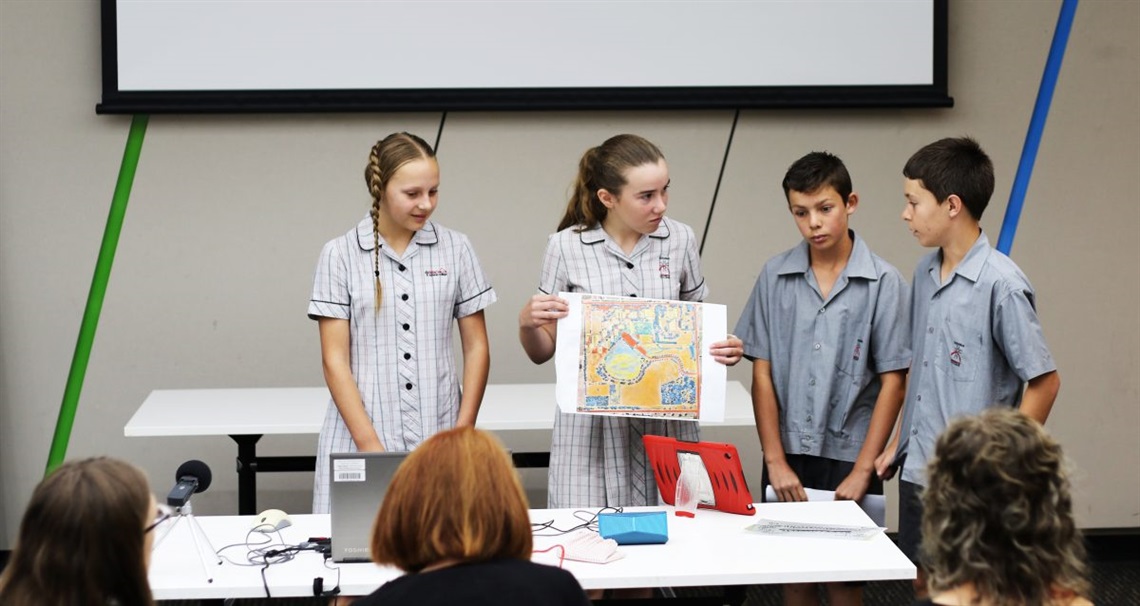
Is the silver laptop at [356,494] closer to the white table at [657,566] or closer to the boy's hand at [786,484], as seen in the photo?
the white table at [657,566]

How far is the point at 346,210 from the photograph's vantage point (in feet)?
15.0

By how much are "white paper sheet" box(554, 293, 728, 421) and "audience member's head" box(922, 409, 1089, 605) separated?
137 centimetres

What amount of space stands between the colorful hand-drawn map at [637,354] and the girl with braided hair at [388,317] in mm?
382

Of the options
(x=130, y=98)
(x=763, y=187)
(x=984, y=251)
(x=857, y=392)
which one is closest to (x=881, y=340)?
(x=857, y=392)

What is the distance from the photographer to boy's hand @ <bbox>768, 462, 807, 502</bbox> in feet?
10.7

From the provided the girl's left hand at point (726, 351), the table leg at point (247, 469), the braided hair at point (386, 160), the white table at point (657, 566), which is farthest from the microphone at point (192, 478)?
the table leg at point (247, 469)

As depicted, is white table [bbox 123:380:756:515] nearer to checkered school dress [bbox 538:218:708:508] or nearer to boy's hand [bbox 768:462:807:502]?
boy's hand [bbox 768:462:807:502]

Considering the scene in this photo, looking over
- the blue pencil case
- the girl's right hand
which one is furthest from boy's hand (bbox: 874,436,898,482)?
the girl's right hand

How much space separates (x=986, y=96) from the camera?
15.4 ft

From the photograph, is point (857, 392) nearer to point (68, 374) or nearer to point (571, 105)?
point (571, 105)

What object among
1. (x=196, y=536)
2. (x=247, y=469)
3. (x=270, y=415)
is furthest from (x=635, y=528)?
(x=247, y=469)

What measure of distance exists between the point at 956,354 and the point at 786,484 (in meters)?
0.59

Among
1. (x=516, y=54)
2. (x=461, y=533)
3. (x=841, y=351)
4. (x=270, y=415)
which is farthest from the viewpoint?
(x=516, y=54)

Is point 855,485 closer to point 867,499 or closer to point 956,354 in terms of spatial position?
point 867,499
